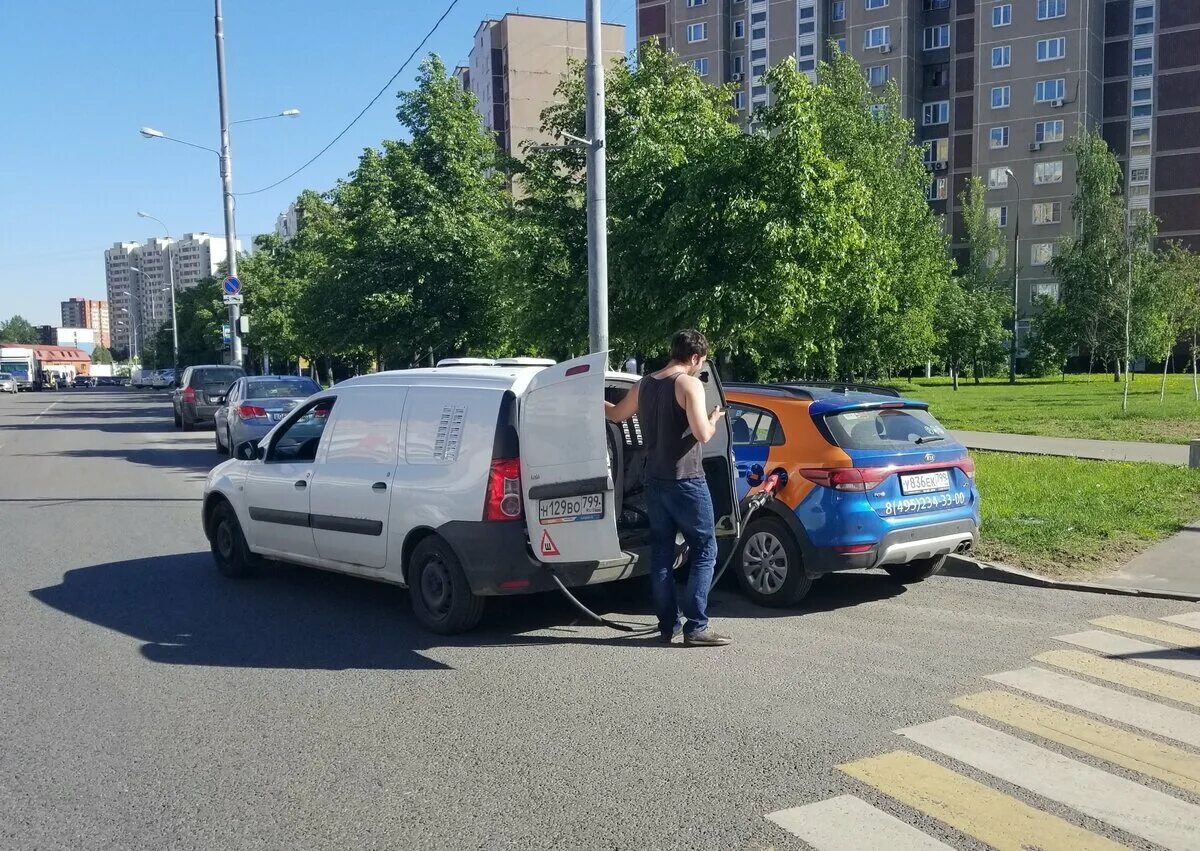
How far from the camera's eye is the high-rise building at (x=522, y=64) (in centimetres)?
7562

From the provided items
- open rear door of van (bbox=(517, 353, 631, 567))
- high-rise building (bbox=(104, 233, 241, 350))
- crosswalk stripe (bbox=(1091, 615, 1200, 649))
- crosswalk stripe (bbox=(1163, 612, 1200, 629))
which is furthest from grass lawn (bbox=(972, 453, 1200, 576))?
high-rise building (bbox=(104, 233, 241, 350))

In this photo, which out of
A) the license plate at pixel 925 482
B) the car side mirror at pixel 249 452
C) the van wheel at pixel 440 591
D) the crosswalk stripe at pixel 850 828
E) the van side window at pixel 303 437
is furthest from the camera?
the car side mirror at pixel 249 452

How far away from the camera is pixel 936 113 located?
228ft

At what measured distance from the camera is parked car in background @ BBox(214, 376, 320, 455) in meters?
17.7

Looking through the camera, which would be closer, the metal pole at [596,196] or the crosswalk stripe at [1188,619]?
the crosswalk stripe at [1188,619]

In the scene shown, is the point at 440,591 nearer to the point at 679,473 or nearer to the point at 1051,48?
the point at 679,473

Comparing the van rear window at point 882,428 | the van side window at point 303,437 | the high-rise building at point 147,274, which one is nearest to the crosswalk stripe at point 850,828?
the van rear window at point 882,428

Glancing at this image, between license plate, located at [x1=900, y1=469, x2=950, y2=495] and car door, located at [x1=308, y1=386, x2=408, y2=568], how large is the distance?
347cm

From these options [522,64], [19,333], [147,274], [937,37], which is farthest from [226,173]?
[19,333]

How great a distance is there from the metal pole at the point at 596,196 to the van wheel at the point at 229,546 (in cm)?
414

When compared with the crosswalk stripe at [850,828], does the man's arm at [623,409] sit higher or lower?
higher

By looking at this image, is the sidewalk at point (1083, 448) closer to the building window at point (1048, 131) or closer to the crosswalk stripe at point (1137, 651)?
the crosswalk stripe at point (1137, 651)

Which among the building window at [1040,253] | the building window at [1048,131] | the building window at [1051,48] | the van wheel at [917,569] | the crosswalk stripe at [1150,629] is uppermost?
the building window at [1051,48]

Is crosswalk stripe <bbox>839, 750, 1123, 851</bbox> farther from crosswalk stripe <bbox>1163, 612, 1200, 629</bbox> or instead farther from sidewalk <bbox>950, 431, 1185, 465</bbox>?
sidewalk <bbox>950, 431, 1185, 465</bbox>
